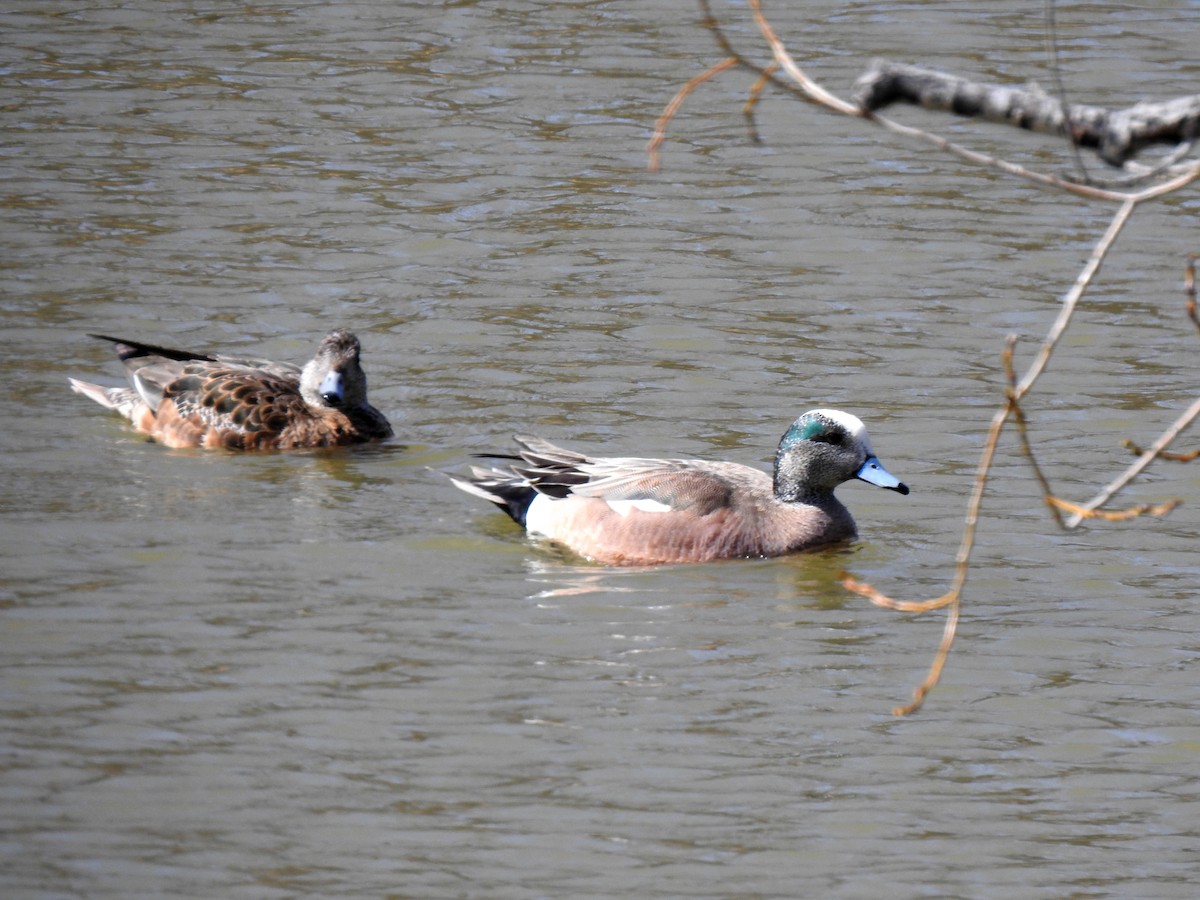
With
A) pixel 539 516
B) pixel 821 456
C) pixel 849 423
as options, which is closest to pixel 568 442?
pixel 539 516

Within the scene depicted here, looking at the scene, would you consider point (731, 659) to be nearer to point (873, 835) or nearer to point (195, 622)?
point (873, 835)

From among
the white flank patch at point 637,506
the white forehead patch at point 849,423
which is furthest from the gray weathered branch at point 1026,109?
the white forehead patch at point 849,423

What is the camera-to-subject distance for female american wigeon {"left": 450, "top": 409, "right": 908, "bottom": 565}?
9141mm

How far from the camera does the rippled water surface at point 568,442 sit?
6234 millimetres

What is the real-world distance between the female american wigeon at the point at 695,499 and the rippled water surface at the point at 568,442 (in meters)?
0.16

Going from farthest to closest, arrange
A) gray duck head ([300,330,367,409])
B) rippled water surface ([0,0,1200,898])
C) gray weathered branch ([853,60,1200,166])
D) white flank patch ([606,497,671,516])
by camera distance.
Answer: gray duck head ([300,330,367,409])
white flank patch ([606,497,671,516])
rippled water surface ([0,0,1200,898])
gray weathered branch ([853,60,1200,166])

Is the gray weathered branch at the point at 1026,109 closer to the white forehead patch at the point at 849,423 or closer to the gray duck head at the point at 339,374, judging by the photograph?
the white forehead patch at the point at 849,423

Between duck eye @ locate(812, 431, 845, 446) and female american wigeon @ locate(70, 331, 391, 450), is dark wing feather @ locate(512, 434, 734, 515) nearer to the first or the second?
duck eye @ locate(812, 431, 845, 446)

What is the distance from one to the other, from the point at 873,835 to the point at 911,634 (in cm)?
193

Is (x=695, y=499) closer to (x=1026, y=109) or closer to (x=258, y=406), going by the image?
(x=258, y=406)

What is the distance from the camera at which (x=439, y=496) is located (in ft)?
32.3

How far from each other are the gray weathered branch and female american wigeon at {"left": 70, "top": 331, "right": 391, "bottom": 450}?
7.10 metres

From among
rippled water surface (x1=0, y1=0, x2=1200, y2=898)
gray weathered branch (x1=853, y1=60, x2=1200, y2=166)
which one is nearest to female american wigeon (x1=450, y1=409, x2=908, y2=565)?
rippled water surface (x1=0, y1=0, x2=1200, y2=898)

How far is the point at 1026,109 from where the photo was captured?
358 cm
